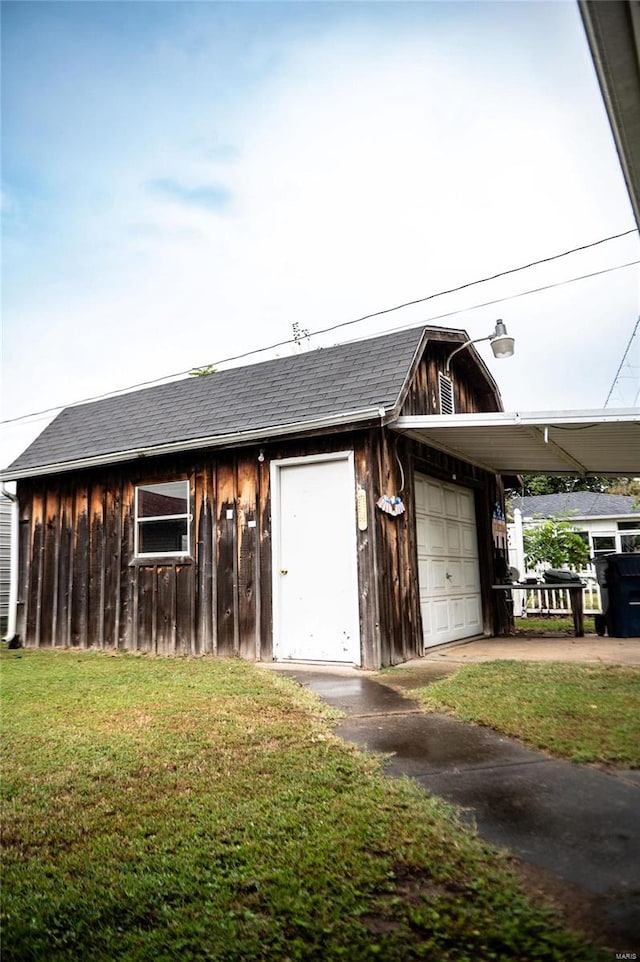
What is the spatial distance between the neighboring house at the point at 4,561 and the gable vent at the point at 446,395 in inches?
351

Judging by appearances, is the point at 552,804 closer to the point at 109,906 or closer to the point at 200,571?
the point at 109,906

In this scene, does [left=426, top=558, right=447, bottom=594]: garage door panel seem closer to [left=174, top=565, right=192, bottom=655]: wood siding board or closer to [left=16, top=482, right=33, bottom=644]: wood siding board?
[left=174, top=565, right=192, bottom=655]: wood siding board

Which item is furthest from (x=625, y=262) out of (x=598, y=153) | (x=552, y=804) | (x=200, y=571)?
(x=552, y=804)

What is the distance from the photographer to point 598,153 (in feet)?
25.6

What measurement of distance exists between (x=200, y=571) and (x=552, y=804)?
6.14 m

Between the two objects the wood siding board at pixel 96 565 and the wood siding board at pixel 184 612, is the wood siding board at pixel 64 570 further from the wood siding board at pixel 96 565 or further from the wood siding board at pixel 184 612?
the wood siding board at pixel 184 612

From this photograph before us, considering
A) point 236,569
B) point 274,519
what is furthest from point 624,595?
point 236,569

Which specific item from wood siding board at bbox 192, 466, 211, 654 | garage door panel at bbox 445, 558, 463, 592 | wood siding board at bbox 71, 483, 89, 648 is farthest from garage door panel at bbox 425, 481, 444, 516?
wood siding board at bbox 71, 483, 89, 648

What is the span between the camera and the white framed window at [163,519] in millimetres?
8630

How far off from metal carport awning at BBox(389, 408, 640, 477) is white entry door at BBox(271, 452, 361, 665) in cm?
111

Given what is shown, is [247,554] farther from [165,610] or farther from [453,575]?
[453,575]

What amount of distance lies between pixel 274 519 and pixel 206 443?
4.79ft

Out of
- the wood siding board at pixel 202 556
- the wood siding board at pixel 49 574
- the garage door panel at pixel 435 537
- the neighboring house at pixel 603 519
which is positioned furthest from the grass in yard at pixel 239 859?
the neighboring house at pixel 603 519

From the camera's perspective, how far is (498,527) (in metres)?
11.1
